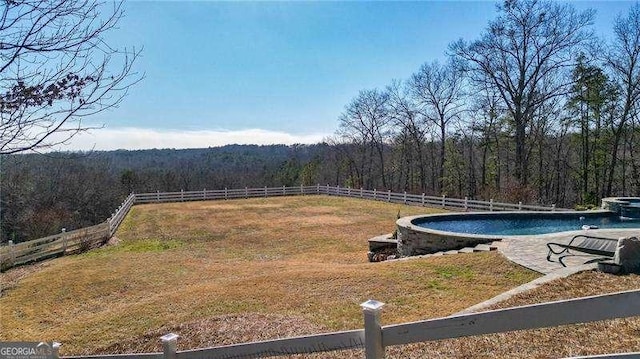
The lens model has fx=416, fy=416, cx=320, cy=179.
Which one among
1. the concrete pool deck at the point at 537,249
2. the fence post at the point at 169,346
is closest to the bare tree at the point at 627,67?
the concrete pool deck at the point at 537,249

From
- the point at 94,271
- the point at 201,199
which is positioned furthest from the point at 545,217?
the point at 201,199

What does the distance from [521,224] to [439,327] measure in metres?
12.5

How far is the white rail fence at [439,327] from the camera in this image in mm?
2244

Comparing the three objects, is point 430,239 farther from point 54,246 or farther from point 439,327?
point 54,246

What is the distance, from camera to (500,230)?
1287 cm

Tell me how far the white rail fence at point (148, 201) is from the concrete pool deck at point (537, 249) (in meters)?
8.70

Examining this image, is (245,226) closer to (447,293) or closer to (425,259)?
(425,259)

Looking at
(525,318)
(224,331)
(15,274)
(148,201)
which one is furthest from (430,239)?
(148,201)

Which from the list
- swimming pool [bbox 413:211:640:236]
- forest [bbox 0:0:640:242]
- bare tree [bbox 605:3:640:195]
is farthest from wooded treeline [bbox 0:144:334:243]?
bare tree [bbox 605:3:640:195]

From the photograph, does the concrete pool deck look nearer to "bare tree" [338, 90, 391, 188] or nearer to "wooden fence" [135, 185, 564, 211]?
"wooden fence" [135, 185, 564, 211]

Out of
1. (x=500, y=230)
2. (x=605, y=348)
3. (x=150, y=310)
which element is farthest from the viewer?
(x=500, y=230)

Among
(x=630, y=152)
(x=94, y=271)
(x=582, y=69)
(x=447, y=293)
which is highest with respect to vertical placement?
(x=582, y=69)

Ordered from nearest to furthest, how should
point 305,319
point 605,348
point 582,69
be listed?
point 605,348 → point 305,319 → point 582,69

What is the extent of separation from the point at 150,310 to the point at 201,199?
76.4 ft
